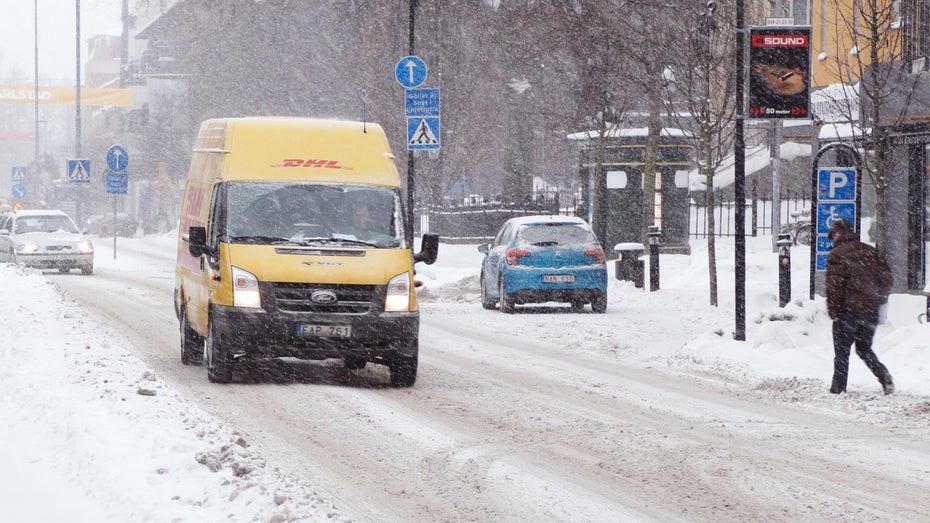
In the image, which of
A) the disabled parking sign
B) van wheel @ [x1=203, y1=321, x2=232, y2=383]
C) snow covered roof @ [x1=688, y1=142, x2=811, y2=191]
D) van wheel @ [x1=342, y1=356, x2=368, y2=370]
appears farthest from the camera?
snow covered roof @ [x1=688, y1=142, x2=811, y2=191]

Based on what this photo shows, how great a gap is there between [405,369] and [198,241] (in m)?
2.25

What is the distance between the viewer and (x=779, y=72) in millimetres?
15984

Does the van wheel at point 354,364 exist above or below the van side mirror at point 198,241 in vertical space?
below

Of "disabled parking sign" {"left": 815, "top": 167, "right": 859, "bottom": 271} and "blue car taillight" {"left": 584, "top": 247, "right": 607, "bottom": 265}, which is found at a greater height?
"disabled parking sign" {"left": 815, "top": 167, "right": 859, "bottom": 271}

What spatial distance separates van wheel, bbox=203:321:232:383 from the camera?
41.6 ft

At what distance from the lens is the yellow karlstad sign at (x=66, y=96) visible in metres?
85.9

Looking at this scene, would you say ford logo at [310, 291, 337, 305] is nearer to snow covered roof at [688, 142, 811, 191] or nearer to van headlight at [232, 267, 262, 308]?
van headlight at [232, 267, 262, 308]

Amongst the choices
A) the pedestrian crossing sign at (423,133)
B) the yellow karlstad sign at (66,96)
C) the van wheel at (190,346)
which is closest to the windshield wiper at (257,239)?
the van wheel at (190,346)

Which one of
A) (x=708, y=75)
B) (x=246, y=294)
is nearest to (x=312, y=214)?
(x=246, y=294)

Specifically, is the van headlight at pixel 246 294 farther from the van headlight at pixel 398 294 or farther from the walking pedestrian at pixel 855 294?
the walking pedestrian at pixel 855 294

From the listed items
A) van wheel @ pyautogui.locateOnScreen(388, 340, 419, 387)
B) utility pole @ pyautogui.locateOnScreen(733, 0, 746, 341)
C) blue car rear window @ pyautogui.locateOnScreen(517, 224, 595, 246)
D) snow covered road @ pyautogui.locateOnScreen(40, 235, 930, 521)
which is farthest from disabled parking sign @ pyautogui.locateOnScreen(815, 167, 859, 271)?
van wheel @ pyautogui.locateOnScreen(388, 340, 419, 387)

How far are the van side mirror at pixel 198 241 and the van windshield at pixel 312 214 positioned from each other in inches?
10.4

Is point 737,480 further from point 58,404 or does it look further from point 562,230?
point 562,230

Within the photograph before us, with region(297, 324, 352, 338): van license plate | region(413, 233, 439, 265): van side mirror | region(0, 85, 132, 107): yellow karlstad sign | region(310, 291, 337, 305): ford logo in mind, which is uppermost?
region(0, 85, 132, 107): yellow karlstad sign
